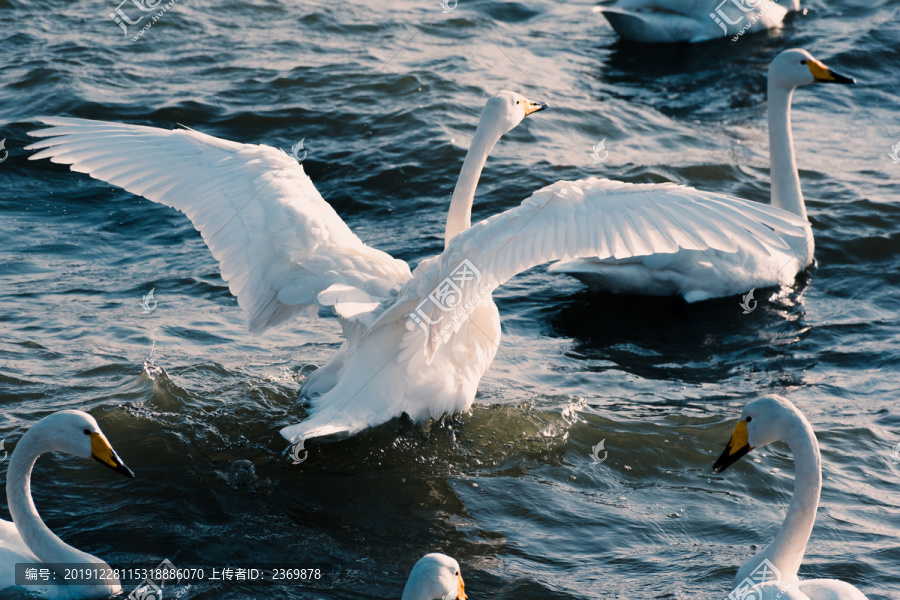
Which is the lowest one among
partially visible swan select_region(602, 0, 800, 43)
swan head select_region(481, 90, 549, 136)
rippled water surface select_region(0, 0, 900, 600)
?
rippled water surface select_region(0, 0, 900, 600)

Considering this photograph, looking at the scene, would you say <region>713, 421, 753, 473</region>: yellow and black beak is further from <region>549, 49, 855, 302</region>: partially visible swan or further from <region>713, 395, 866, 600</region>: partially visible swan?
<region>549, 49, 855, 302</region>: partially visible swan

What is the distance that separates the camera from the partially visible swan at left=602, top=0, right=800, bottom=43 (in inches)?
591

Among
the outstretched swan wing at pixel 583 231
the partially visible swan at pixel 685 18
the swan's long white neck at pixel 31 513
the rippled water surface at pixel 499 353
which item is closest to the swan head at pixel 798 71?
the rippled water surface at pixel 499 353

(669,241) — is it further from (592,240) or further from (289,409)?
(289,409)

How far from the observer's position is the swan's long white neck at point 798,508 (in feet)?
15.4

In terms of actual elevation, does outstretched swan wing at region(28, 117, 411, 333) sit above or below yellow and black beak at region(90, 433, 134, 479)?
above

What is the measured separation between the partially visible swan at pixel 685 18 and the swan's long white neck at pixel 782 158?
5.43 meters

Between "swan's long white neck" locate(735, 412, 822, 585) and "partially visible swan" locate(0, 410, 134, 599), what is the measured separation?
124 inches

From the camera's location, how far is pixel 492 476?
6.28 metres

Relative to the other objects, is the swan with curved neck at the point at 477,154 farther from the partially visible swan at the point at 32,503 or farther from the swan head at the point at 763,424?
the partially visible swan at the point at 32,503

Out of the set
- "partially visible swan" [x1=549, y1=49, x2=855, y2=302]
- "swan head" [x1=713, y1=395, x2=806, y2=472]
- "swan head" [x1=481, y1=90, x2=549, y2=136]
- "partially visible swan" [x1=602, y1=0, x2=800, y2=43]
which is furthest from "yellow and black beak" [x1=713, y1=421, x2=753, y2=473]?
"partially visible swan" [x1=602, y1=0, x2=800, y2=43]

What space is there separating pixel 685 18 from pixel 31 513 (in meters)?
12.9

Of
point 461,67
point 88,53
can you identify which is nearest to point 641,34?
point 461,67

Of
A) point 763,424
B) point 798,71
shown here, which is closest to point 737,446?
point 763,424
